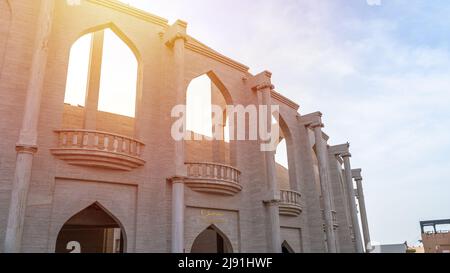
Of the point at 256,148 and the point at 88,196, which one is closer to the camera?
the point at 88,196

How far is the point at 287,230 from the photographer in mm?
19828

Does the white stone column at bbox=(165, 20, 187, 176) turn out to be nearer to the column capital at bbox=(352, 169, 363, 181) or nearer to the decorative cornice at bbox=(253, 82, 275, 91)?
the decorative cornice at bbox=(253, 82, 275, 91)

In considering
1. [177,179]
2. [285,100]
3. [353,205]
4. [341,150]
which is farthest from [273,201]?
[341,150]

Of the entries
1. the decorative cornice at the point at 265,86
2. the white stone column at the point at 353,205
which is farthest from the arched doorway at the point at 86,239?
the white stone column at the point at 353,205

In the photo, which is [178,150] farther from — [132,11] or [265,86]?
[265,86]

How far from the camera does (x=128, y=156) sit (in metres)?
12.9

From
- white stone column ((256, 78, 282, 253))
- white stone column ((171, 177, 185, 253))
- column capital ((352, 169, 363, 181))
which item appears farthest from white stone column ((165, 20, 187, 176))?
column capital ((352, 169, 363, 181))

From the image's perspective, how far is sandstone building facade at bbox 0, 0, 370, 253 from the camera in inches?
446

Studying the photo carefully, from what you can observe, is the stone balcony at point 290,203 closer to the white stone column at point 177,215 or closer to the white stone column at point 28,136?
the white stone column at point 177,215

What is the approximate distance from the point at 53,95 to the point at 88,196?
11.9 ft

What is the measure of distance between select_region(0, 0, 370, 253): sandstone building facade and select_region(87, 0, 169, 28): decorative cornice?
0.04 m

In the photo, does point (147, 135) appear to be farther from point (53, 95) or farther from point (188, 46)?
point (188, 46)
